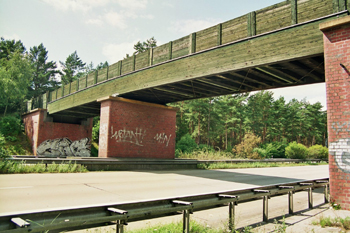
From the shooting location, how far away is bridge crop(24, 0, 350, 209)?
7.87 m

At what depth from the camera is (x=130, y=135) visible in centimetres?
1814

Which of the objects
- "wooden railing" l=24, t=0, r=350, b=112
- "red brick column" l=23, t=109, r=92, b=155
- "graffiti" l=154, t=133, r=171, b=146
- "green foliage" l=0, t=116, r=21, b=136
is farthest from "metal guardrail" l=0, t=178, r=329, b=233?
"green foliage" l=0, t=116, r=21, b=136

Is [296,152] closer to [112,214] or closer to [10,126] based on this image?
[10,126]

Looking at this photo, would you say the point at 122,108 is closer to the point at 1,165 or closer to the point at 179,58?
the point at 179,58

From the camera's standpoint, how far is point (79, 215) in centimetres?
297

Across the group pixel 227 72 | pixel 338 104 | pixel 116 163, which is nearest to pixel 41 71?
pixel 116 163

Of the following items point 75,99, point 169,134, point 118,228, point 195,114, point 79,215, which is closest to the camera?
point 79,215

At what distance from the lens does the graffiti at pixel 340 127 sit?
7404 millimetres

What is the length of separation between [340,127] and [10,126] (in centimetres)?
3612

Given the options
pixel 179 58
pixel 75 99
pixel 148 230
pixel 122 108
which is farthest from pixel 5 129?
pixel 148 230

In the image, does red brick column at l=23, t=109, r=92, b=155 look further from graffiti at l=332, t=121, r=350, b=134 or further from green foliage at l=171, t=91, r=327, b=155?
graffiti at l=332, t=121, r=350, b=134

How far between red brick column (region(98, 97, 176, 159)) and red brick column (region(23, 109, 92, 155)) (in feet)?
49.6

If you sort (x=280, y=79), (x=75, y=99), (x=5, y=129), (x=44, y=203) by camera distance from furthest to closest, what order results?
(x=5, y=129) < (x=75, y=99) < (x=280, y=79) < (x=44, y=203)

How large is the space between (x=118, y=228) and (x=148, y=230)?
4.77ft
